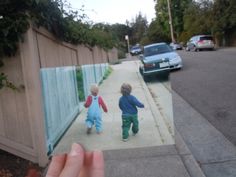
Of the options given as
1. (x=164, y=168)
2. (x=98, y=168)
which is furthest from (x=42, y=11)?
(x=98, y=168)

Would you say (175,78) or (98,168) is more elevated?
(98,168)

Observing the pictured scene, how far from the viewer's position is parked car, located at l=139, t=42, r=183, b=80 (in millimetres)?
7266

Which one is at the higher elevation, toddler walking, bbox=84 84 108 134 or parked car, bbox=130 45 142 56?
parked car, bbox=130 45 142 56

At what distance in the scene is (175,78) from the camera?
48.0 feet

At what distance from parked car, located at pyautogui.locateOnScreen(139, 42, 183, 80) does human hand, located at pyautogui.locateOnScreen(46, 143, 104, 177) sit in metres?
5.80

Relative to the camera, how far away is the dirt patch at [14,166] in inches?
206

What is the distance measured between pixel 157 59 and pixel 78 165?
931 cm

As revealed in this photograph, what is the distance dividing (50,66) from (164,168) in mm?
2672

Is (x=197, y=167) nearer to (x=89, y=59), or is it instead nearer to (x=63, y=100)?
(x=63, y=100)

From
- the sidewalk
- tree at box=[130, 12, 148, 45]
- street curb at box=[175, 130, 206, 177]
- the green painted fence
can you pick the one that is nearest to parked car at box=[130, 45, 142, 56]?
the sidewalk

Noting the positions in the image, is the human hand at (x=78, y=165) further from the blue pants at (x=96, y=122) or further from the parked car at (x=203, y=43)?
the parked car at (x=203, y=43)

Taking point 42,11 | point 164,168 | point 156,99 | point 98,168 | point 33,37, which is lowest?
point 164,168

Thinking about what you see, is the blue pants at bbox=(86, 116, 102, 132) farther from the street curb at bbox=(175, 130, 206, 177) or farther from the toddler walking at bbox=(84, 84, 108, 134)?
the street curb at bbox=(175, 130, 206, 177)

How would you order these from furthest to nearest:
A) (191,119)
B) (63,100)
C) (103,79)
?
1. (191,119)
2. (63,100)
3. (103,79)
